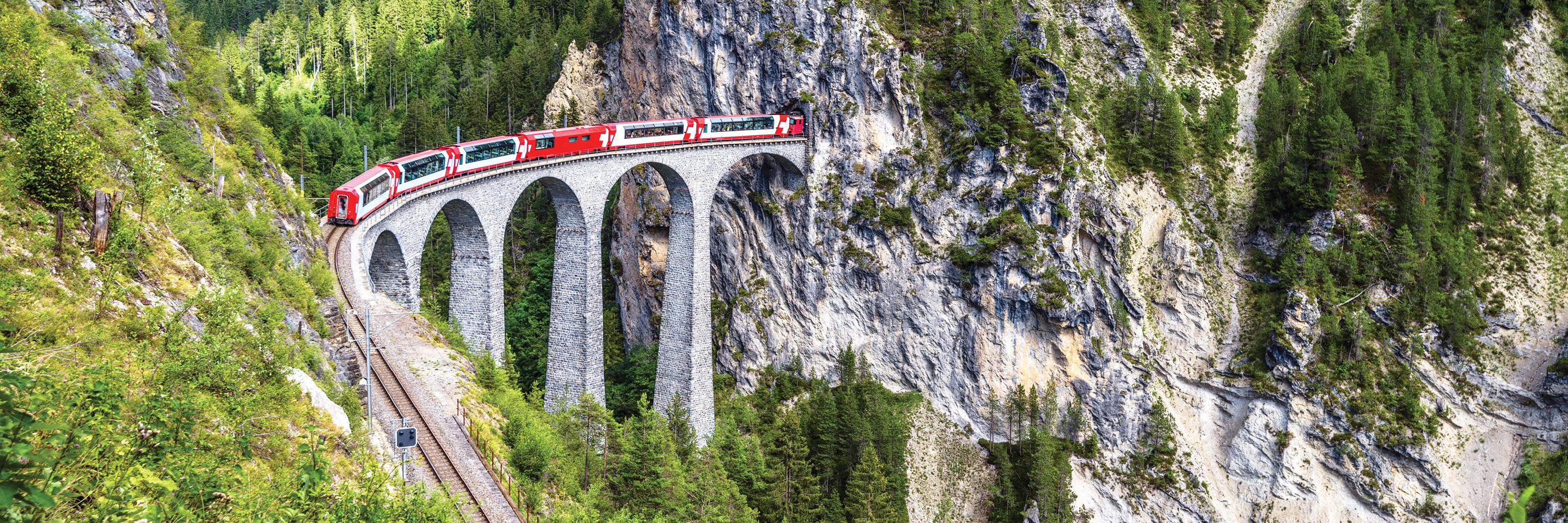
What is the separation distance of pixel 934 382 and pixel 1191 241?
17.3 m

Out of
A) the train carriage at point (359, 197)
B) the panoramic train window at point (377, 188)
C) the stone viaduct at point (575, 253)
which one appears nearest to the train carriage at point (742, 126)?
the stone viaduct at point (575, 253)

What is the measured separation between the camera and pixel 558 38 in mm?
82062

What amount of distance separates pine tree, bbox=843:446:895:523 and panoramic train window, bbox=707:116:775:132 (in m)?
19.0

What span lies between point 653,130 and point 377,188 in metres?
16.5

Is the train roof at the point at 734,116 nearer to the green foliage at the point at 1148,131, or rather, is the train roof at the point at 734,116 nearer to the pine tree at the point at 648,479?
the pine tree at the point at 648,479

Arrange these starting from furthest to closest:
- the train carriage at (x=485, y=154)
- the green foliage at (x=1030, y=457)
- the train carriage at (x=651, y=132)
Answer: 1. the green foliage at (x=1030, y=457)
2. the train carriage at (x=651, y=132)
3. the train carriage at (x=485, y=154)

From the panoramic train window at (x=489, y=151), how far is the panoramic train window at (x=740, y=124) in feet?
39.9

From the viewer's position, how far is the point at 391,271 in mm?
35406

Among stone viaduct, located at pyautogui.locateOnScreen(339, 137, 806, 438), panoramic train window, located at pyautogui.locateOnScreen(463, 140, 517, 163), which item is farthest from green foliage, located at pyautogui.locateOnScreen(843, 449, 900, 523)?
panoramic train window, located at pyautogui.locateOnScreen(463, 140, 517, 163)

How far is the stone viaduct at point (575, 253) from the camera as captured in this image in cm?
3544

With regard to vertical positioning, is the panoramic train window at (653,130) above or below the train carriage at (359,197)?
above

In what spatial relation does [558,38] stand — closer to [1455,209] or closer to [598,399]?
[598,399]

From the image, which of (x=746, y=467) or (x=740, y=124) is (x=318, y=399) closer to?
(x=746, y=467)

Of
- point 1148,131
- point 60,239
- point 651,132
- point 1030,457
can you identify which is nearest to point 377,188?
point 651,132
